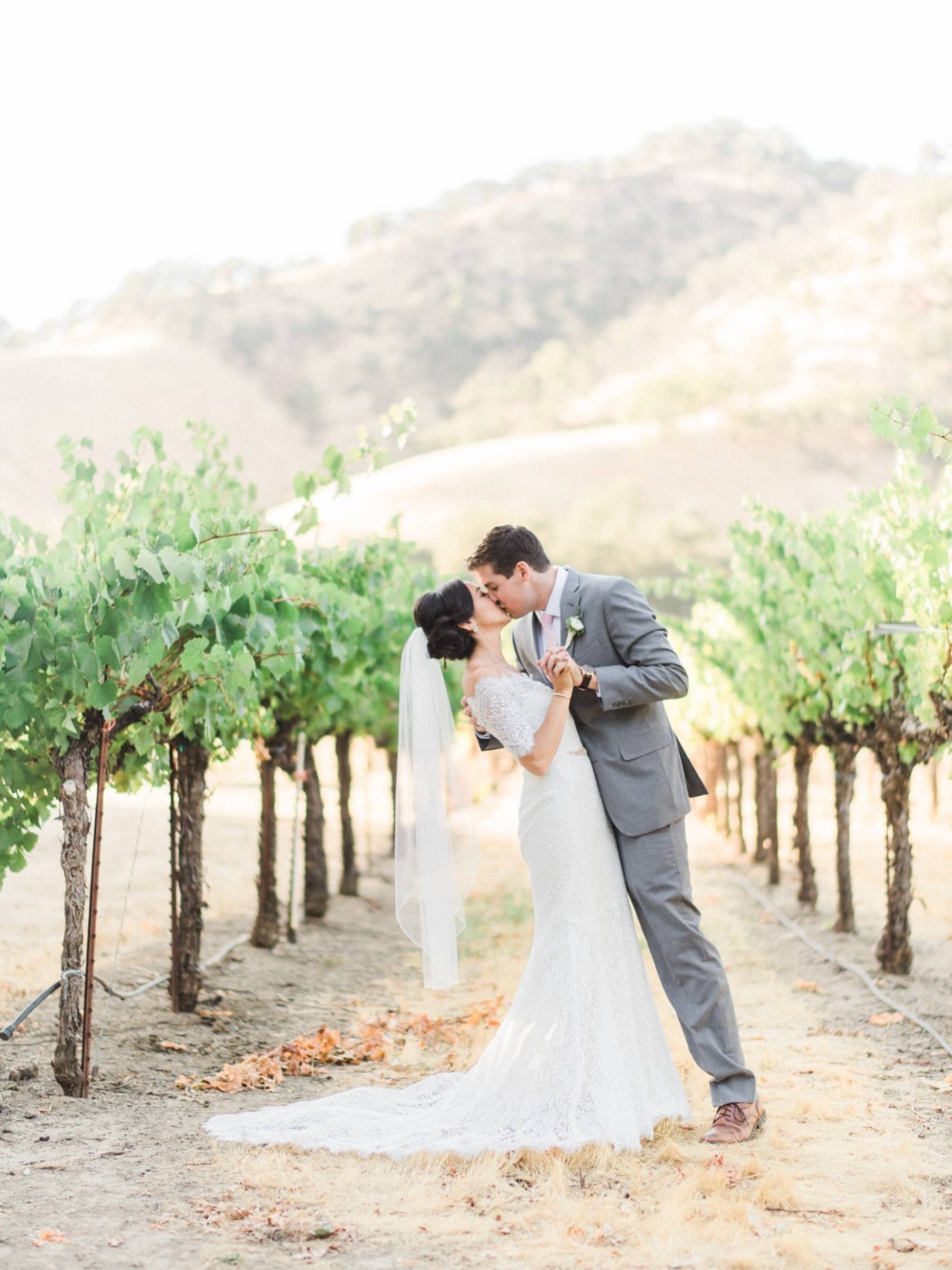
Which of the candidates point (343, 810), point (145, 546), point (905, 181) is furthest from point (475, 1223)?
point (905, 181)

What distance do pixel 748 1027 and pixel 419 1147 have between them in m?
3.04

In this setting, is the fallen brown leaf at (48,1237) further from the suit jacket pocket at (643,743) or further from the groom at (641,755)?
the suit jacket pocket at (643,743)

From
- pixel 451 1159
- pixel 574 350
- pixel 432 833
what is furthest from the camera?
pixel 574 350

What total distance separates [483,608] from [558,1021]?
1.43 m

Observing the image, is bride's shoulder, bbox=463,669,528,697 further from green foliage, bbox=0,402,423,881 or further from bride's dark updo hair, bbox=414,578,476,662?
green foliage, bbox=0,402,423,881

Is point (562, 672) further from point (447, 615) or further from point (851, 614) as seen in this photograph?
point (851, 614)

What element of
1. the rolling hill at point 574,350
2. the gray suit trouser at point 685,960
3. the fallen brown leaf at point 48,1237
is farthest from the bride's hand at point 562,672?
the rolling hill at point 574,350

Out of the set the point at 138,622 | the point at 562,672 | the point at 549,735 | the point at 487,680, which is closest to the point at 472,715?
the point at 487,680

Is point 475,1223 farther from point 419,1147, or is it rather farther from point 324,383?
point 324,383

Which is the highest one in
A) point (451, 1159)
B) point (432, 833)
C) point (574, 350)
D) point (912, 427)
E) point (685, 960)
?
point (574, 350)

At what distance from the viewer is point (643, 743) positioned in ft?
14.5

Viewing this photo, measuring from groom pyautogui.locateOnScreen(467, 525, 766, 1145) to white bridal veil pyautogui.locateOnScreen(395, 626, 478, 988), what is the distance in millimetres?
557

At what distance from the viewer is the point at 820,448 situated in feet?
213

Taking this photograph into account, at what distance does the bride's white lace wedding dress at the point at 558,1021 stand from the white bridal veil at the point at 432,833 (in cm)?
38
